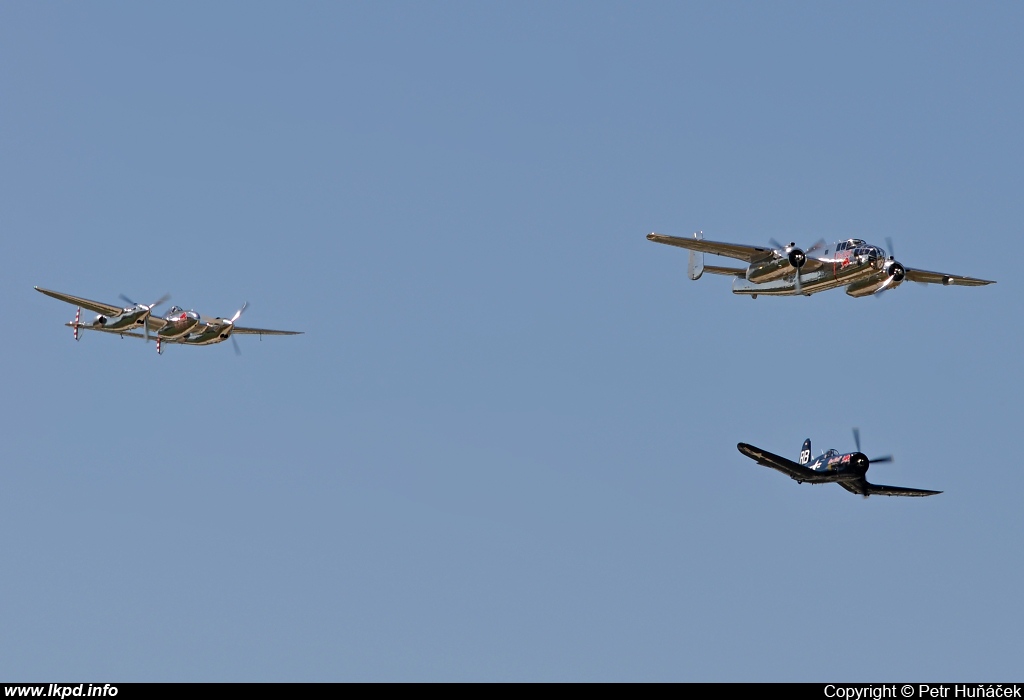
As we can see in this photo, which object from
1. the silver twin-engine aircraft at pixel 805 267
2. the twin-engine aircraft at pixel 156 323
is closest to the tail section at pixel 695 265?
the silver twin-engine aircraft at pixel 805 267

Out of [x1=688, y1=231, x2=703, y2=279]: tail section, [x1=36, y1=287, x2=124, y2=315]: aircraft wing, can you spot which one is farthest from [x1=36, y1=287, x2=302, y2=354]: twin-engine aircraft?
[x1=688, y1=231, x2=703, y2=279]: tail section

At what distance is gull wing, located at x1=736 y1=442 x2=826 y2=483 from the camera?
75125 mm

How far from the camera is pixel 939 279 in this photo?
267 ft

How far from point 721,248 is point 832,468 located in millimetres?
13266

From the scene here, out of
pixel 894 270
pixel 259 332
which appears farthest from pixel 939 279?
pixel 259 332

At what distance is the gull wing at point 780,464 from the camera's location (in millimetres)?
75125

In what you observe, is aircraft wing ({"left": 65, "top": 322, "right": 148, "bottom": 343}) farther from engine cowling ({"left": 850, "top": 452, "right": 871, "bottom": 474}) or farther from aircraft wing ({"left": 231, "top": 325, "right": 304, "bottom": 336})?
engine cowling ({"left": 850, "top": 452, "right": 871, "bottom": 474})

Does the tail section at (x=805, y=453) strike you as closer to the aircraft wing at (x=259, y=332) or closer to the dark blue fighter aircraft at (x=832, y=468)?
the dark blue fighter aircraft at (x=832, y=468)
